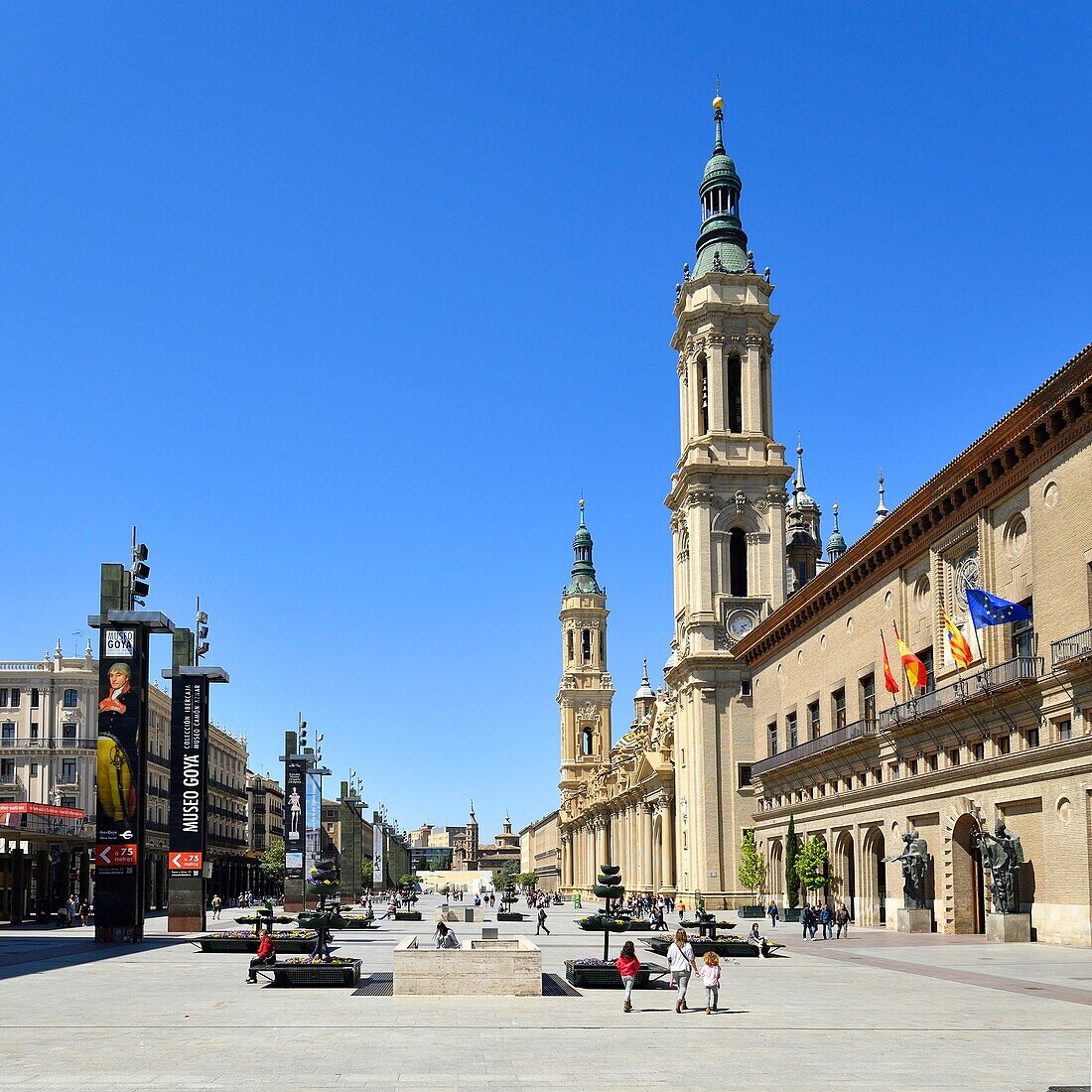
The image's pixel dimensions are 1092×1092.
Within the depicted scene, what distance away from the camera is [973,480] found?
47781mm

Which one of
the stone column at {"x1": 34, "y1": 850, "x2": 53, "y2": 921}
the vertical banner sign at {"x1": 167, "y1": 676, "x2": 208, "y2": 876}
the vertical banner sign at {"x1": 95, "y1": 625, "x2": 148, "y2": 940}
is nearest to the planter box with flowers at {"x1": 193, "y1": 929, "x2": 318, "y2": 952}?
the vertical banner sign at {"x1": 95, "y1": 625, "x2": 148, "y2": 940}

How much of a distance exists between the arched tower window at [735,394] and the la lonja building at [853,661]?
8.2 inches

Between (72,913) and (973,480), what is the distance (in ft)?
169

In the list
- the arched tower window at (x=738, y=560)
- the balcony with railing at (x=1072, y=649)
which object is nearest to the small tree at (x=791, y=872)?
the arched tower window at (x=738, y=560)

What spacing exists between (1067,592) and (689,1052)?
25.3m

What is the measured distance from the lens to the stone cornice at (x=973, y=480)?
40.6 m

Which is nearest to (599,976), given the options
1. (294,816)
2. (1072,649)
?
(1072,649)

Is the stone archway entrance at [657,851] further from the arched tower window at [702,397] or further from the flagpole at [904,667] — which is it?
the flagpole at [904,667]

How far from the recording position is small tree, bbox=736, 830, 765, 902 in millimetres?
78312

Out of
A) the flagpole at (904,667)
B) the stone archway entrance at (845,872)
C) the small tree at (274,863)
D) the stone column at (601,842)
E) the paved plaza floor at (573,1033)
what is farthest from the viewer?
the small tree at (274,863)

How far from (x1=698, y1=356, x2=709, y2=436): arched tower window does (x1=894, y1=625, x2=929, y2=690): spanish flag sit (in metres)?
39.7

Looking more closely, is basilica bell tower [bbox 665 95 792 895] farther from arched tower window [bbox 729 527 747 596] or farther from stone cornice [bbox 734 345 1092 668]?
stone cornice [bbox 734 345 1092 668]

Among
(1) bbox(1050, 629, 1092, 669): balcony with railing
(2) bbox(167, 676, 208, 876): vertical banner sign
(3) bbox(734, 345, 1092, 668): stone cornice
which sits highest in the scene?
(3) bbox(734, 345, 1092, 668): stone cornice

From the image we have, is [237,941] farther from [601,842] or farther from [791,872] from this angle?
[601,842]
